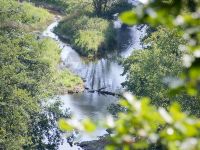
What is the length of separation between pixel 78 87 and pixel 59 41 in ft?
47.5

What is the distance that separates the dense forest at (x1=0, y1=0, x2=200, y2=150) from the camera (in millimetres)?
2924

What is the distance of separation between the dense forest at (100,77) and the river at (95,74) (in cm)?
10

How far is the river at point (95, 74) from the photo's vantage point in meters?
37.9

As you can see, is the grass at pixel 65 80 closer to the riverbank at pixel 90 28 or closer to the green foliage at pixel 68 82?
the green foliage at pixel 68 82

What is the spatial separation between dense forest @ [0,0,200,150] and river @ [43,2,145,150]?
10 centimetres

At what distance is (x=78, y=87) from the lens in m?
44.5

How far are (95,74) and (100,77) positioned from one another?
1.13 metres

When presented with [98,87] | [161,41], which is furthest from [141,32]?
[161,41]

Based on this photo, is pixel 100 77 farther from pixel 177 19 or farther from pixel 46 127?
pixel 177 19

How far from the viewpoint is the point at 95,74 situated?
157 feet

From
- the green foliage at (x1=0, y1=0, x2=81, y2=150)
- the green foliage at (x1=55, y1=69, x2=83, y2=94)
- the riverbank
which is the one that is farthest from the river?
the green foliage at (x1=0, y1=0, x2=81, y2=150)

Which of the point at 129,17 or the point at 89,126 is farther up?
the point at 129,17

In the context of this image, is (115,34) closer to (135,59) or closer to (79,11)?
(79,11)

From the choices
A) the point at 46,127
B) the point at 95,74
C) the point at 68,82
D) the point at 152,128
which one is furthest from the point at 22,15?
the point at 152,128
